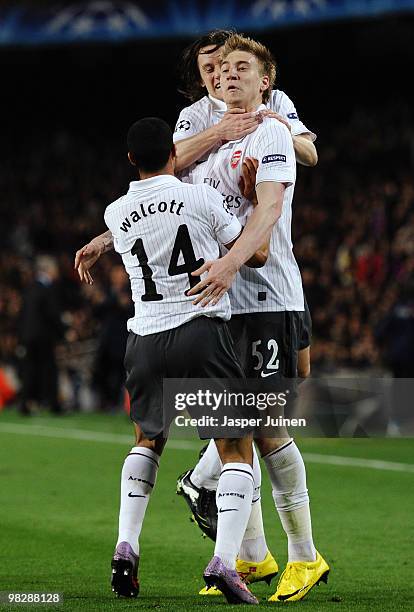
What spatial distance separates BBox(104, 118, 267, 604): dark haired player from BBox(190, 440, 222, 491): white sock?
0.64m

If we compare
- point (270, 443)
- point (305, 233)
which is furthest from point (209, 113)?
point (305, 233)

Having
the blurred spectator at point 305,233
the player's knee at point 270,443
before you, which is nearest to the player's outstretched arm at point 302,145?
the player's knee at point 270,443

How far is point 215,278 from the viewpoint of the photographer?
4.99 meters

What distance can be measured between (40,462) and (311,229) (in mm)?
11849

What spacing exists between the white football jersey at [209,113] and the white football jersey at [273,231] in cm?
27

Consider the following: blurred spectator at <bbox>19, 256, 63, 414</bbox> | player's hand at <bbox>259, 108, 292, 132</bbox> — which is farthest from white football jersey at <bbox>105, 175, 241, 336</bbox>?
blurred spectator at <bbox>19, 256, 63, 414</bbox>

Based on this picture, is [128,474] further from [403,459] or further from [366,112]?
[366,112]

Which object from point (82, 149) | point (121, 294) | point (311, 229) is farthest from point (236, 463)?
point (82, 149)

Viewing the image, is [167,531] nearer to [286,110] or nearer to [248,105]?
[286,110]

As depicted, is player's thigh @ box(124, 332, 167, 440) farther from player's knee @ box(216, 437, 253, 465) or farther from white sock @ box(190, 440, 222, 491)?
white sock @ box(190, 440, 222, 491)

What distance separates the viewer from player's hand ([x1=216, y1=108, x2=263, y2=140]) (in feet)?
18.3

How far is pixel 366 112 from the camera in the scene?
26922 millimetres

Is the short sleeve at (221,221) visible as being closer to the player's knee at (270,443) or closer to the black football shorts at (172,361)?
the black football shorts at (172,361)

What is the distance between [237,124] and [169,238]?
0.75 metres
